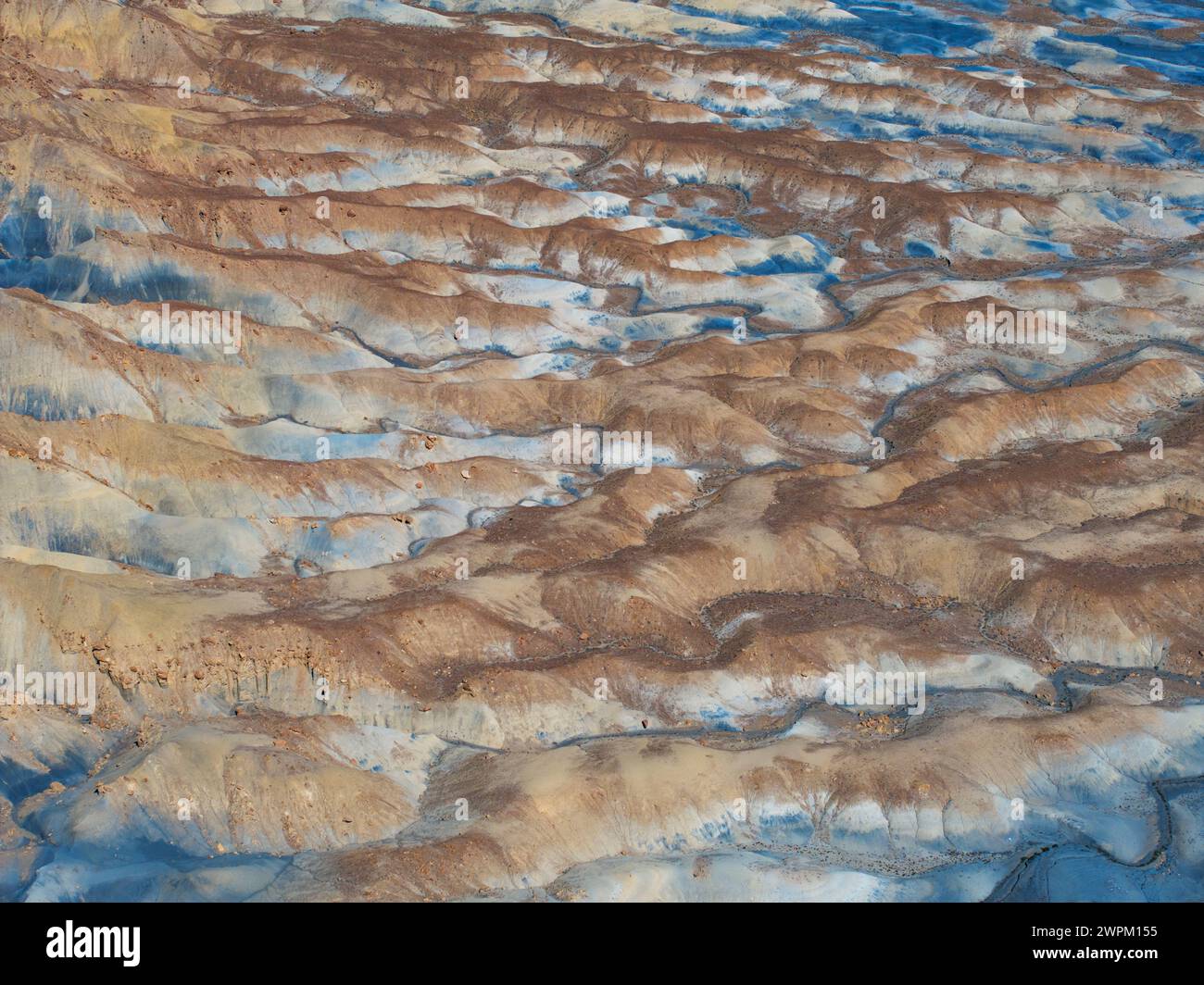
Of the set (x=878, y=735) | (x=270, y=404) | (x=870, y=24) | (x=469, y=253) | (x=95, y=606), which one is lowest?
(x=878, y=735)

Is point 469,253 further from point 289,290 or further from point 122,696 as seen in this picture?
Answer: point 122,696

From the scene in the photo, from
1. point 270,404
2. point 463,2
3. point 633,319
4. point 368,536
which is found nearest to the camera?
point 368,536

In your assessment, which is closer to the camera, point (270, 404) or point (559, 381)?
point (270, 404)

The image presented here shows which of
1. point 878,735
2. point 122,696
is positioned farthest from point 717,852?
point 122,696

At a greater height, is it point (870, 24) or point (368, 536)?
point (870, 24)

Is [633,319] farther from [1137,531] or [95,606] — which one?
[95,606]

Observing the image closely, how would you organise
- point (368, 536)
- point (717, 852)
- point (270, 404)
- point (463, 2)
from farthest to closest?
point (463, 2)
point (270, 404)
point (368, 536)
point (717, 852)
